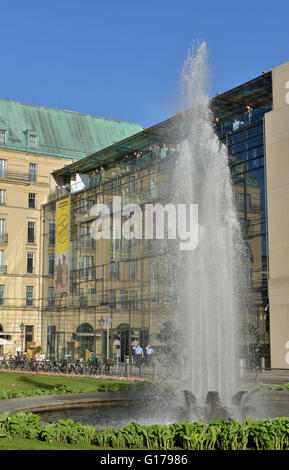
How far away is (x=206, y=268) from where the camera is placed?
65.1ft

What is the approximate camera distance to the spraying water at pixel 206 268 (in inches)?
700

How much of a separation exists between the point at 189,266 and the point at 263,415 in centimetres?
555

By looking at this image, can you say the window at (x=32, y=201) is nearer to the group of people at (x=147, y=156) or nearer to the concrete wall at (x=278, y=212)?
the group of people at (x=147, y=156)

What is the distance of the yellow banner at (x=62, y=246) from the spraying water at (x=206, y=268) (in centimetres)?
4034

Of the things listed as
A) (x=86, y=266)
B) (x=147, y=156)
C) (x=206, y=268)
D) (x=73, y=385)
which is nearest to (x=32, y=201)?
(x=86, y=266)

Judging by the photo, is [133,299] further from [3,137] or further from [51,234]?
[3,137]

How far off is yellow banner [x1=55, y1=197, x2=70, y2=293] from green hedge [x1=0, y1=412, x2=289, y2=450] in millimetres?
49895

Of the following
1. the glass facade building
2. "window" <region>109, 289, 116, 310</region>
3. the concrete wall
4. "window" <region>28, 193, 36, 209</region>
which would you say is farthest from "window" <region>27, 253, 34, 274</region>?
the concrete wall

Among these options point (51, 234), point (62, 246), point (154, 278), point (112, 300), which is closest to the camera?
point (154, 278)

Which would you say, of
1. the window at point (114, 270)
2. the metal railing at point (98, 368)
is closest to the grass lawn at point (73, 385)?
the metal railing at point (98, 368)

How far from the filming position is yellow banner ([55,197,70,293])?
62.0 metres

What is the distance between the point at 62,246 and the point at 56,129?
18.4 metres

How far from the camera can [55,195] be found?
2749 inches

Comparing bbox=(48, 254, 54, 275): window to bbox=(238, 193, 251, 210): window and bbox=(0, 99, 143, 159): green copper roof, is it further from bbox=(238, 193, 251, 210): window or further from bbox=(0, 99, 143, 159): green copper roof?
bbox=(238, 193, 251, 210): window
